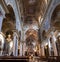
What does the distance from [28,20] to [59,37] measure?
335 inches

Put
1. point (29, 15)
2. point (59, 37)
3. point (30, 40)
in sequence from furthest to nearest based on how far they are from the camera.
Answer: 1. point (30, 40)
2. point (29, 15)
3. point (59, 37)

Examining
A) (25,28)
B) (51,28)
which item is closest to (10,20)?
(51,28)

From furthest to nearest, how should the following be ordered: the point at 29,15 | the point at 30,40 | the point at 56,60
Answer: the point at 30,40 → the point at 29,15 → the point at 56,60

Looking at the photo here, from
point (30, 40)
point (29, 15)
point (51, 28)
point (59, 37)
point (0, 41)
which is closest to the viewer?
point (51, 28)

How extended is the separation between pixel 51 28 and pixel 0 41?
6.57 meters

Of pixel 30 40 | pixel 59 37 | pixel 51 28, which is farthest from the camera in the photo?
pixel 30 40

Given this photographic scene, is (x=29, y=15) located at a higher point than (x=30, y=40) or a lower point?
higher

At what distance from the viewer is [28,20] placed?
25.1m

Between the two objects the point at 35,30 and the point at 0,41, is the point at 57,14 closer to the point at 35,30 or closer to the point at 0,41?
the point at 0,41

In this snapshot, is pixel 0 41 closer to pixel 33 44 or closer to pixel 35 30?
pixel 35 30

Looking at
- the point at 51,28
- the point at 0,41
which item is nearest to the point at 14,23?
the point at 0,41

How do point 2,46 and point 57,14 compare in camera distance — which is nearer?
point 57,14

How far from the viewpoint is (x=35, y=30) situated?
82.1ft

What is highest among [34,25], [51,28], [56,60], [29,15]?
[29,15]
